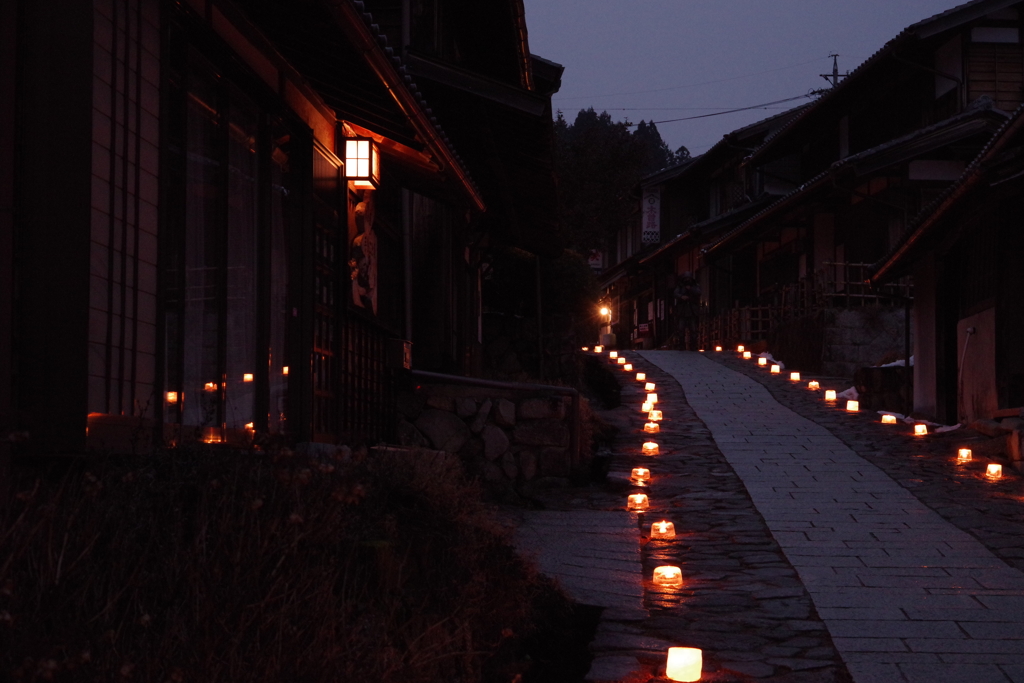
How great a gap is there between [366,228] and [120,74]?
5.56 meters

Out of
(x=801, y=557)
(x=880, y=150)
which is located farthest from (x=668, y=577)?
(x=880, y=150)

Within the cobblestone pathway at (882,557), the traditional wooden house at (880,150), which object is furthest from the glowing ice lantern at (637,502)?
the traditional wooden house at (880,150)

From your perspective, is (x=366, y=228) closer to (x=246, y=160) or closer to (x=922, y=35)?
(x=246, y=160)

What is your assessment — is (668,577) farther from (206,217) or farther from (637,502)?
(206,217)

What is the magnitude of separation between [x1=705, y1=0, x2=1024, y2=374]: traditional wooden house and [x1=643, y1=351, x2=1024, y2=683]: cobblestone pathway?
32.0ft

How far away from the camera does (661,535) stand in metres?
9.66

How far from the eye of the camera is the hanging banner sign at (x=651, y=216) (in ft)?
144

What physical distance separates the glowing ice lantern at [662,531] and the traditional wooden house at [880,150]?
47.4 feet

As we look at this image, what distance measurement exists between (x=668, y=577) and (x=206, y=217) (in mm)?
4171

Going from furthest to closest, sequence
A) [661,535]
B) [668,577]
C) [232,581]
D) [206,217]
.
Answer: [661,535], [668,577], [206,217], [232,581]

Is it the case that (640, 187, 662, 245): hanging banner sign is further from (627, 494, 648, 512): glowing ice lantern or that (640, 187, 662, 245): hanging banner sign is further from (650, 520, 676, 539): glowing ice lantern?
(650, 520, 676, 539): glowing ice lantern

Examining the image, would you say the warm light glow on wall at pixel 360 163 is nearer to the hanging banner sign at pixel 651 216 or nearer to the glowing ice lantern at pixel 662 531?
the glowing ice lantern at pixel 662 531

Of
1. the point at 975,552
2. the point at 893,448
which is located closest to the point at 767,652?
the point at 975,552

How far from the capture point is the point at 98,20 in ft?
17.3
